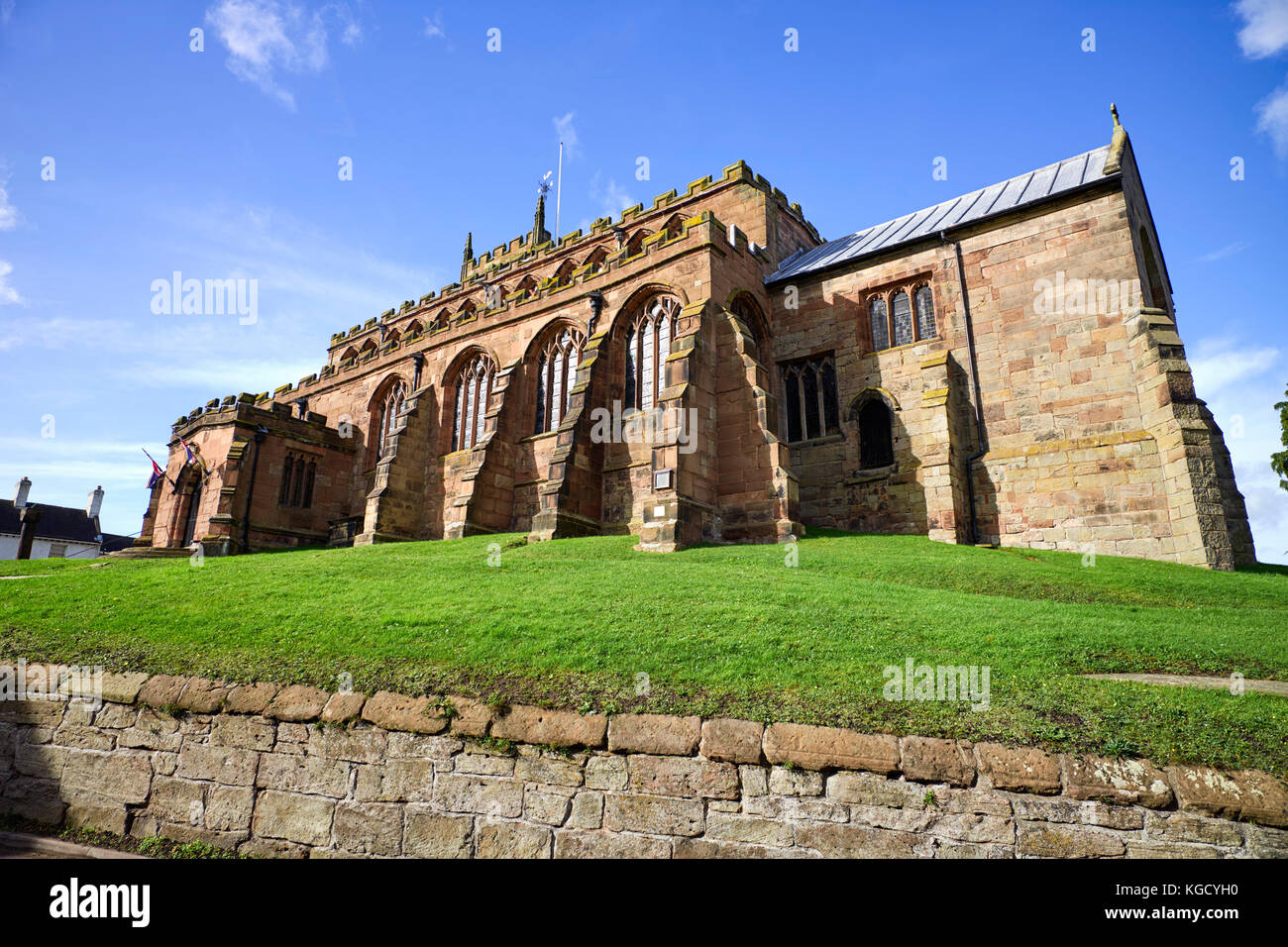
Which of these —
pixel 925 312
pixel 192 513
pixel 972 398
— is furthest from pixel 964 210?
pixel 192 513

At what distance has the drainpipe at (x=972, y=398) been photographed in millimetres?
17938

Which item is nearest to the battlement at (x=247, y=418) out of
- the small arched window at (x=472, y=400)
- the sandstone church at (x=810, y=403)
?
the sandstone church at (x=810, y=403)

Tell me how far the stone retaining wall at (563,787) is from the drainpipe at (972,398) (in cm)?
1363

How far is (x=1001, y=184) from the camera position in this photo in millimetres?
23328

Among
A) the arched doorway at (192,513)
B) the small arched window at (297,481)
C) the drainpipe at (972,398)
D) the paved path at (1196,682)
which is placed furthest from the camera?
the small arched window at (297,481)

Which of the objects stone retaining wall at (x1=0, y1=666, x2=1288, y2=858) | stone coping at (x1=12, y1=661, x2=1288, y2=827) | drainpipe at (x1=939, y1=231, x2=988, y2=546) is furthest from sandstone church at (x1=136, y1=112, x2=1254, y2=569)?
stone retaining wall at (x1=0, y1=666, x2=1288, y2=858)

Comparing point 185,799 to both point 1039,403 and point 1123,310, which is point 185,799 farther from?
point 1123,310

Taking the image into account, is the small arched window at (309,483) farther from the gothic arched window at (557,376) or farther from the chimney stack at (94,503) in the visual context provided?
the chimney stack at (94,503)

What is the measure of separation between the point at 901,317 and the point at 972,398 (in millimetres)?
3972

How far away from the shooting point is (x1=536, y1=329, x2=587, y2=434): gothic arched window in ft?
78.2

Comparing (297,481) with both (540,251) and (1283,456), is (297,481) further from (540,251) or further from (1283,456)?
(1283,456)

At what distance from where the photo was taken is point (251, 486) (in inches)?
1076
